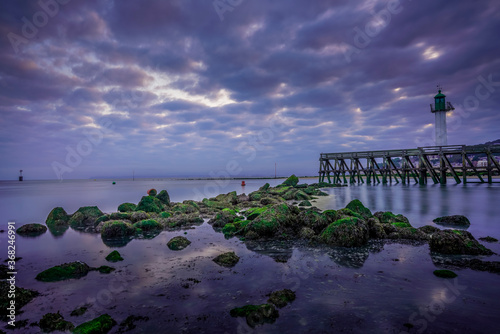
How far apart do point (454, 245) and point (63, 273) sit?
1203 cm

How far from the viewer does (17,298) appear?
5.40 m

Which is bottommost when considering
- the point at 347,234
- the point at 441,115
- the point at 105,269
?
the point at 105,269

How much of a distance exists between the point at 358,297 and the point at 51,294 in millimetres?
7059

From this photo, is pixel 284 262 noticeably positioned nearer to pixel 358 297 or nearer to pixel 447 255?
pixel 358 297

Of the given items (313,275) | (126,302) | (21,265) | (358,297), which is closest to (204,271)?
(126,302)

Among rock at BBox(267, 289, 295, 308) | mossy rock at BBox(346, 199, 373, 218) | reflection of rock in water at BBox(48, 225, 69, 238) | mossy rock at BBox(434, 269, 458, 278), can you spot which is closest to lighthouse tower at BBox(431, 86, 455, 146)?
mossy rock at BBox(346, 199, 373, 218)

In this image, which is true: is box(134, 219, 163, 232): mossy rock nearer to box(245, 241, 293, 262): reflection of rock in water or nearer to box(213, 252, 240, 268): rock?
box(245, 241, 293, 262): reflection of rock in water

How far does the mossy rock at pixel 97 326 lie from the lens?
4281 millimetres

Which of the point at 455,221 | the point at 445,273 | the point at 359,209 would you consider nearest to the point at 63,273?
the point at 445,273

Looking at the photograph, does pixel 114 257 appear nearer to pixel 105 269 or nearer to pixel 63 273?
pixel 105 269

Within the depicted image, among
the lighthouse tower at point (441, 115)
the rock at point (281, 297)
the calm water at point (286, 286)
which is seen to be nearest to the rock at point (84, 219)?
the calm water at point (286, 286)

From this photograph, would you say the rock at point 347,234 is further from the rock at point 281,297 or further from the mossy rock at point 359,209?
the rock at point 281,297

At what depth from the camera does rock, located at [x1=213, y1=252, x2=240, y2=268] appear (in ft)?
25.1

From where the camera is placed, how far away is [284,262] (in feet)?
25.5
